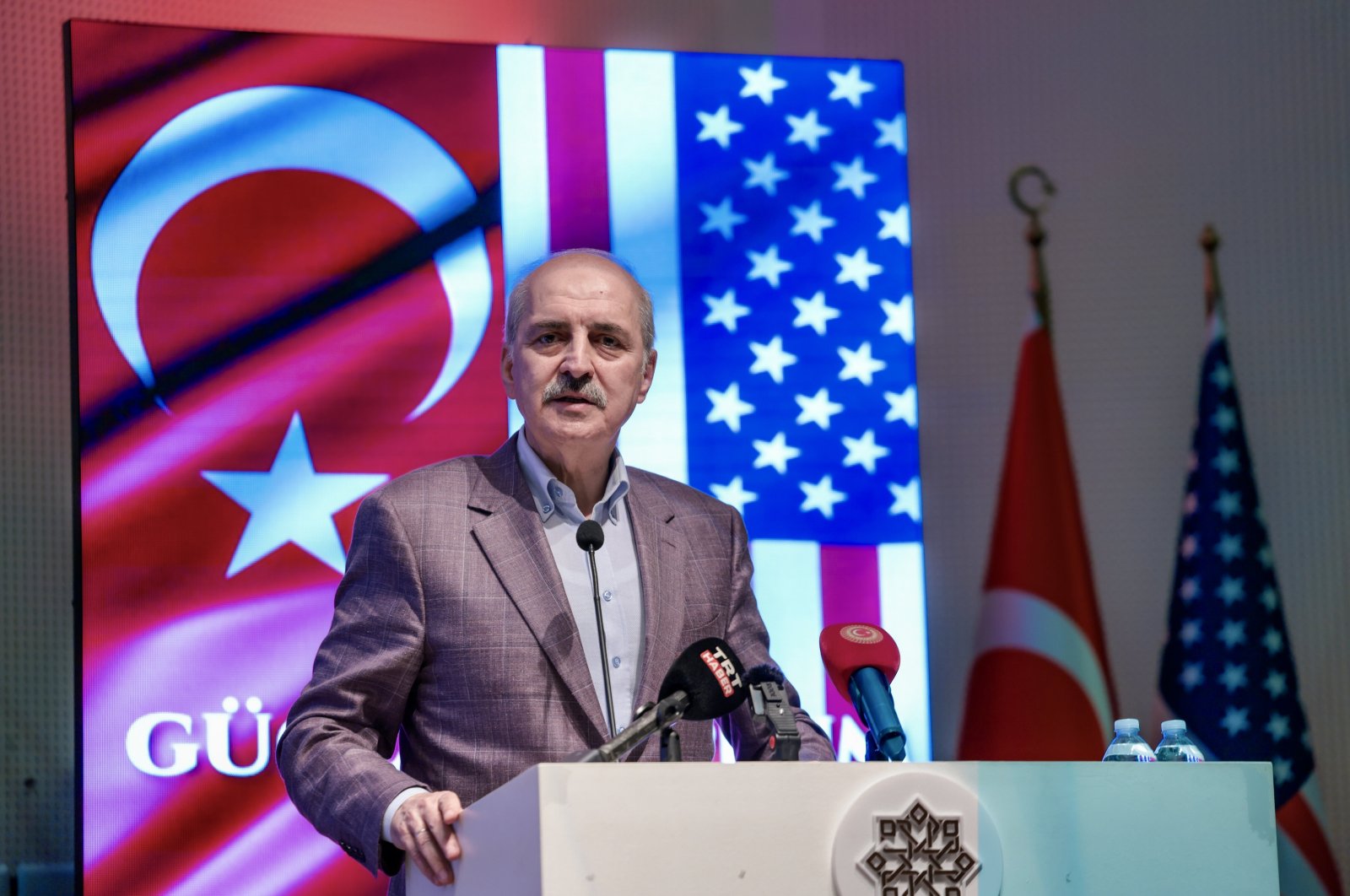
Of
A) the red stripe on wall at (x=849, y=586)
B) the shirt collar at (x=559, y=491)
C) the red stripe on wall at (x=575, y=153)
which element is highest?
the red stripe on wall at (x=575, y=153)

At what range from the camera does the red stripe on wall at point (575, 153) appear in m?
4.11


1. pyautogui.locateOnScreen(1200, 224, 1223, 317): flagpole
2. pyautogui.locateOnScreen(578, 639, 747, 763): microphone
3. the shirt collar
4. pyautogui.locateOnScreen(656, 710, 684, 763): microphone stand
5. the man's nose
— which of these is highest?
pyautogui.locateOnScreen(1200, 224, 1223, 317): flagpole

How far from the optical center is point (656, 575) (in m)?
2.58

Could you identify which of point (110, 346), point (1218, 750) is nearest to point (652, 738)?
point (110, 346)

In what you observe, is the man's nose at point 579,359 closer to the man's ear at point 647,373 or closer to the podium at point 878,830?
the man's ear at point 647,373

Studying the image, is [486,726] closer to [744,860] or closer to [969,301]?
[744,860]

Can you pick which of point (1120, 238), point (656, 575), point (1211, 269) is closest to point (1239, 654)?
point (1211, 269)

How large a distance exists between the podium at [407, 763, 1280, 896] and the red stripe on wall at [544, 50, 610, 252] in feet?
8.29

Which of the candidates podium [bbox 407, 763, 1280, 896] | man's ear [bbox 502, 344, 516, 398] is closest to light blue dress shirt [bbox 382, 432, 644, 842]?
man's ear [bbox 502, 344, 516, 398]

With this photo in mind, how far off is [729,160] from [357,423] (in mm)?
1225

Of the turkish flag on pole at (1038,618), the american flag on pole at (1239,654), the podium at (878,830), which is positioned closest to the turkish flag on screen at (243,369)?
the turkish flag on pole at (1038,618)

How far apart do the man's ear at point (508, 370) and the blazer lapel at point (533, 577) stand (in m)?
0.23

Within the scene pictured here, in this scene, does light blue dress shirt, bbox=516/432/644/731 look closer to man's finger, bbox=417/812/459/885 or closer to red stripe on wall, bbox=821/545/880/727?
man's finger, bbox=417/812/459/885

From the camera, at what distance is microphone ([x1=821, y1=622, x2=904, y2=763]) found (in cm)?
203
